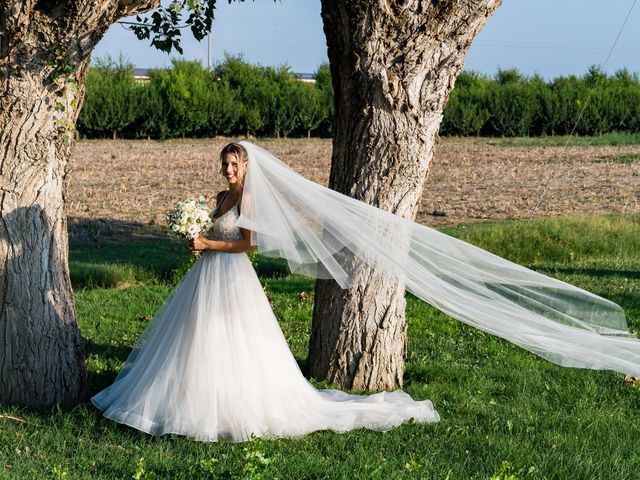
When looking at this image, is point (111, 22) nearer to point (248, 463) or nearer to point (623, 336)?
point (248, 463)

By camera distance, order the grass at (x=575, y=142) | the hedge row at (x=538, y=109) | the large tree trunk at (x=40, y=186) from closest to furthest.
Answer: the large tree trunk at (x=40, y=186)
the grass at (x=575, y=142)
the hedge row at (x=538, y=109)

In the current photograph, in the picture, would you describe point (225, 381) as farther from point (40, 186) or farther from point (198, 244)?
point (40, 186)

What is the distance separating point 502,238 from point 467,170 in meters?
13.1

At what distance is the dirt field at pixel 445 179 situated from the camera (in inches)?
806

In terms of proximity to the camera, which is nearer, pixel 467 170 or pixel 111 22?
pixel 111 22

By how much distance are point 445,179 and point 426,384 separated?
18.9 m

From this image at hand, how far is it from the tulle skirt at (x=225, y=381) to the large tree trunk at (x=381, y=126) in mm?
710

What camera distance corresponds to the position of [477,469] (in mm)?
5852

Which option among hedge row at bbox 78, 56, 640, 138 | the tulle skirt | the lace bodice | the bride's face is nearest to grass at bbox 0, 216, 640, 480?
the tulle skirt


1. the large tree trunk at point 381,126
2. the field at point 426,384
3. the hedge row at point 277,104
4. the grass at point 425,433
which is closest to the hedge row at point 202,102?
the hedge row at point 277,104

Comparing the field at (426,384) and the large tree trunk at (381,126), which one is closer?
the field at (426,384)

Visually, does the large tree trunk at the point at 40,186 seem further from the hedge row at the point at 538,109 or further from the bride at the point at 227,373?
the hedge row at the point at 538,109

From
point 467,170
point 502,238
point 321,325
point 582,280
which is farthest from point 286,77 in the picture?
point 321,325

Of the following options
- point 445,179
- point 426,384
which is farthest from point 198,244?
point 445,179
